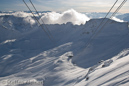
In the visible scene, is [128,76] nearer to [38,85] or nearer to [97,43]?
[38,85]

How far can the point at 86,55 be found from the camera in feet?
345

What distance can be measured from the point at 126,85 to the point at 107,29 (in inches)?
6243

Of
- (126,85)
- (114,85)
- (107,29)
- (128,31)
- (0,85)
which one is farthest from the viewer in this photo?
(107,29)

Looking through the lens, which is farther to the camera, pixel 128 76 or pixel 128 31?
pixel 128 31

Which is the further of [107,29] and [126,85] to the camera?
[107,29]

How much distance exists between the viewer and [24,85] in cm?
5425

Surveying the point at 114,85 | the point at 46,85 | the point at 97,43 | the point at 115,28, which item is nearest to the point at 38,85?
the point at 46,85

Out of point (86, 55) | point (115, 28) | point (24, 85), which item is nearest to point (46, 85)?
point (24, 85)

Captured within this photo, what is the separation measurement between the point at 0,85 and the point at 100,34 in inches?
4949

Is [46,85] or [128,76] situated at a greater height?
[46,85]

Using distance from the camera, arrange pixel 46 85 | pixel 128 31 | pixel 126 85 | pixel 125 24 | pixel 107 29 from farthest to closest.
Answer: pixel 107 29 → pixel 125 24 → pixel 128 31 → pixel 46 85 → pixel 126 85

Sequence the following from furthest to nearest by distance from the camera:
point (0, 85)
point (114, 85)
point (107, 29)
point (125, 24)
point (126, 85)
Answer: point (107, 29) → point (125, 24) → point (0, 85) → point (114, 85) → point (126, 85)

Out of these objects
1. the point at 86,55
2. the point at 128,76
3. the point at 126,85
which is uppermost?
the point at 86,55

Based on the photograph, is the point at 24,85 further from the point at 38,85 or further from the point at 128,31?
the point at 128,31
